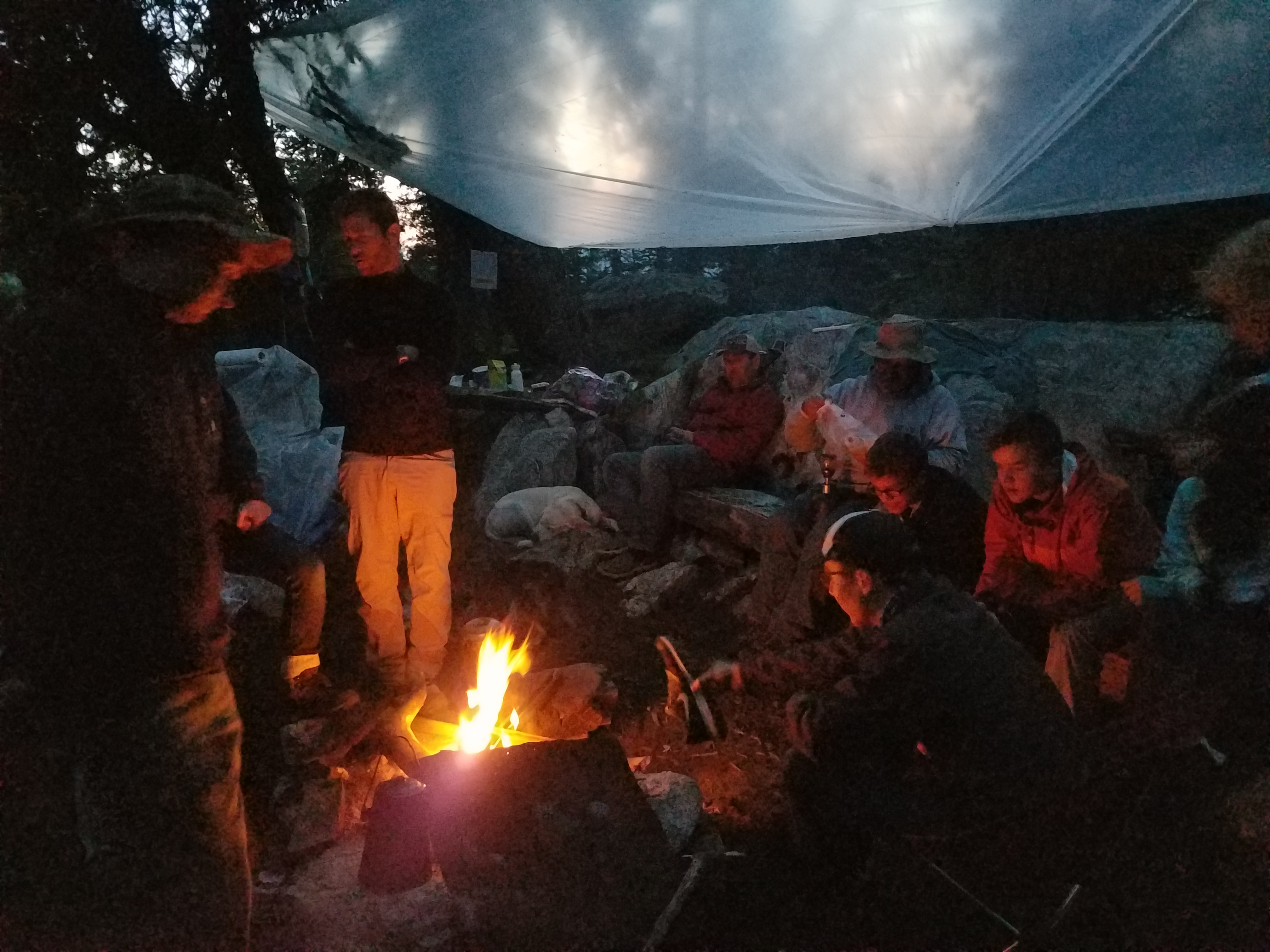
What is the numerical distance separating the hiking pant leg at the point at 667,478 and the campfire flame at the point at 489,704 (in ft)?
7.11

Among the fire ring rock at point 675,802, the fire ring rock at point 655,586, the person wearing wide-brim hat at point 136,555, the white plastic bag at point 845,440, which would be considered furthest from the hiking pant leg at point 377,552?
the white plastic bag at point 845,440

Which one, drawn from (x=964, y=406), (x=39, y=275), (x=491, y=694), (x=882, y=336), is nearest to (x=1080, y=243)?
(x=964, y=406)

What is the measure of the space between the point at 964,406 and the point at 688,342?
12.1 ft

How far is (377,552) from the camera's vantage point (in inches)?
146

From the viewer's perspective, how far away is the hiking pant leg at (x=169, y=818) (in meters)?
1.77

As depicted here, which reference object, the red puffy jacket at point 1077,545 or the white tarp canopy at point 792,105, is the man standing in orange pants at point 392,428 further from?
the red puffy jacket at point 1077,545

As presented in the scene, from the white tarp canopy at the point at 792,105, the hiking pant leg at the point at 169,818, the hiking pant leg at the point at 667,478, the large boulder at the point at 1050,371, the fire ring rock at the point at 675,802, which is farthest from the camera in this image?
the hiking pant leg at the point at 667,478

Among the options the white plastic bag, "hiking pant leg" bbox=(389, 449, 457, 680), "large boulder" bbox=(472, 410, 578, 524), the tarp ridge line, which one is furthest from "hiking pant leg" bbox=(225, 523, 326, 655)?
the tarp ridge line

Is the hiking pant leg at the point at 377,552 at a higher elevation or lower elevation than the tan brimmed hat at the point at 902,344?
lower

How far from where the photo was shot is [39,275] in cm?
188

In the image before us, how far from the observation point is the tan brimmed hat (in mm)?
4066

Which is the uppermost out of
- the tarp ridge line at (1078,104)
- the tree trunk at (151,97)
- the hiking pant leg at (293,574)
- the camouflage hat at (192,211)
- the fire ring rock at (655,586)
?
the tree trunk at (151,97)

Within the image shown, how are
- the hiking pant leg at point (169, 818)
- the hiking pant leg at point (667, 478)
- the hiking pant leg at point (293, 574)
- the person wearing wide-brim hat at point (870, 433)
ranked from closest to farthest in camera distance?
the hiking pant leg at point (169, 818), the hiking pant leg at point (293, 574), the person wearing wide-brim hat at point (870, 433), the hiking pant leg at point (667, 478)

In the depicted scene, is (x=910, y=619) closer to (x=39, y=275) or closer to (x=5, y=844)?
(x=39, y=275)
